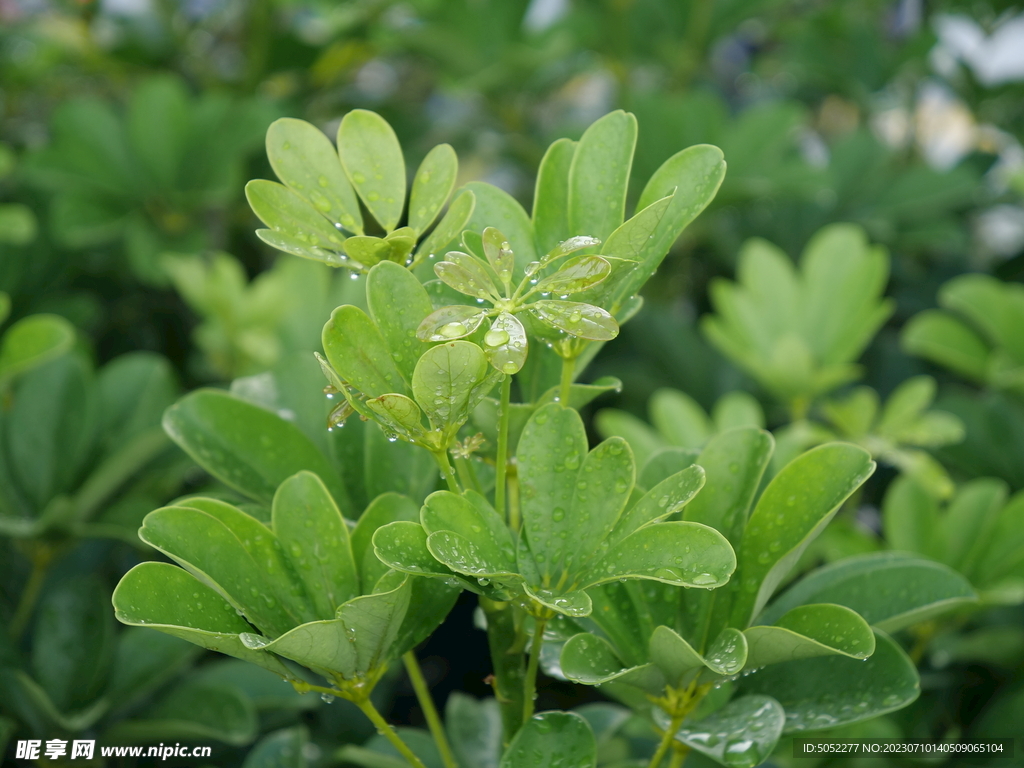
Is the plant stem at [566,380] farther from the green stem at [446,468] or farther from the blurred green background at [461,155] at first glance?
the blurred green background at [461,155]

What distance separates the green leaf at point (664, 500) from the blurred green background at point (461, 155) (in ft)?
1.61

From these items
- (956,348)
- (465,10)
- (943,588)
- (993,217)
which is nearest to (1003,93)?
(993,217)

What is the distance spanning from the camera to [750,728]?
0.43 m

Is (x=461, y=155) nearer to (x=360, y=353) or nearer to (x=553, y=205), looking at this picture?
(x=553, y=205)

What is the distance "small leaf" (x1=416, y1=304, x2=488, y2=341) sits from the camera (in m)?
0.36

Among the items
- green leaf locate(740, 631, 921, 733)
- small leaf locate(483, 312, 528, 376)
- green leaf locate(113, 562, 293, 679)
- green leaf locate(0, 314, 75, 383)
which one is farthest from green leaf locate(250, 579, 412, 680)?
green leaf locate(0, 314, 75, 383)

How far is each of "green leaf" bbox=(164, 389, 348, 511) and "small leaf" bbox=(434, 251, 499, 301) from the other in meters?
0.22

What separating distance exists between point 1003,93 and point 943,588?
4.05 ft

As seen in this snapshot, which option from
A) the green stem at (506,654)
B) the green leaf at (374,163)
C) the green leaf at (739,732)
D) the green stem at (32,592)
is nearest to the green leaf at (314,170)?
the green leaf at (374,163)

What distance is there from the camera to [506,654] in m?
0.45

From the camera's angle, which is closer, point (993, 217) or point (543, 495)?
point (543, 495)

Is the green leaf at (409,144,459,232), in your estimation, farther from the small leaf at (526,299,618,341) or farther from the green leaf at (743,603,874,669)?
the green leaf at (743,603,874,669)

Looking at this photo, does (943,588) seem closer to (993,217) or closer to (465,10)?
(465,10)

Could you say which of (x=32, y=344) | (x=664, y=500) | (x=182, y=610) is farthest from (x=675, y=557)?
(x=32, y=344)
